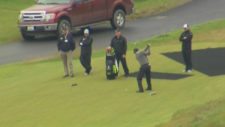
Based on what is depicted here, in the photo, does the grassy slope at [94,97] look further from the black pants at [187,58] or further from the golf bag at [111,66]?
the black pants at [187,58]

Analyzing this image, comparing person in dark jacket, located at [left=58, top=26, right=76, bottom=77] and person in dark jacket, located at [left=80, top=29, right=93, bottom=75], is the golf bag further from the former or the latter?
person in dark jacket, located at [left=58, top=26, right=76, bottom=77]

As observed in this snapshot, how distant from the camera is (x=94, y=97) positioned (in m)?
20.3

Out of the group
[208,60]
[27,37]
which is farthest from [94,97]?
[27,37]

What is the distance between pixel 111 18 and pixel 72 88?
13333 millimetres

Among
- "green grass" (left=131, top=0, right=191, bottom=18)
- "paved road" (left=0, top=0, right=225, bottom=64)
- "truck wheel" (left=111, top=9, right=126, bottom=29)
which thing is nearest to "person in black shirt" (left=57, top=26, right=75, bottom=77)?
"paved road" (left=0, top=0, right=225, bottom=64)

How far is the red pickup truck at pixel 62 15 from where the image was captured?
1259 inches

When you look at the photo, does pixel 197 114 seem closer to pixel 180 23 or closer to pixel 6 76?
pixel 6 76

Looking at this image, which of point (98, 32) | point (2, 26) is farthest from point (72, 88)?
point (2, 26)

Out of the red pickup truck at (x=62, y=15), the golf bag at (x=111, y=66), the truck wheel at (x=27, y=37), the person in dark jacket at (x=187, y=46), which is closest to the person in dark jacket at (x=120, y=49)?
the golf bag at (x=111, y=66)

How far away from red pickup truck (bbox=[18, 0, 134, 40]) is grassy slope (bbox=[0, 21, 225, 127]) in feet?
17.7

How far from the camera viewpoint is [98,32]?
34688 millimetres

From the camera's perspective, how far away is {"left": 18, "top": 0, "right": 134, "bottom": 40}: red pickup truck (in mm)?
31984

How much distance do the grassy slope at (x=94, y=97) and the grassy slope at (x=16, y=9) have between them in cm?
809

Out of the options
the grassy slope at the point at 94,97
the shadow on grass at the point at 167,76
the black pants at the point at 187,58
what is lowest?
the grassy slope at the point at 94,97
